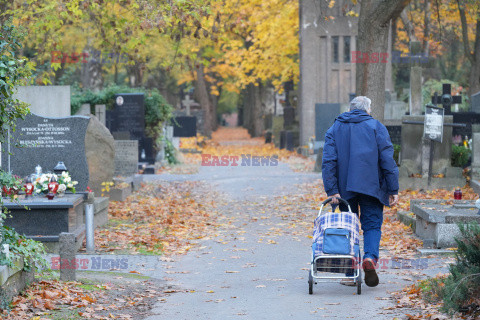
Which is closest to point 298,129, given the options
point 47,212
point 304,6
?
point 304,6

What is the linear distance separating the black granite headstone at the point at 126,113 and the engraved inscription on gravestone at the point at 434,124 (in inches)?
421

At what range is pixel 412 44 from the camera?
77.3 ft

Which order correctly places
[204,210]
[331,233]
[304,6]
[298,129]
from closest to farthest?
1. [331,233]
2. [204,210]
3. [304,6]
4. [298,129]

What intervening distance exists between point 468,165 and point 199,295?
40.0 feet

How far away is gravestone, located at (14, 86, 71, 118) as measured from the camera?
1467 cm

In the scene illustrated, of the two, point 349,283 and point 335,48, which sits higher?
point 335,48

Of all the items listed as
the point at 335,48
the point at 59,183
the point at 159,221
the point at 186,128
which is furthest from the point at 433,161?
the point at 186,128

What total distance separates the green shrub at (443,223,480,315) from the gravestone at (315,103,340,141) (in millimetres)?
25232

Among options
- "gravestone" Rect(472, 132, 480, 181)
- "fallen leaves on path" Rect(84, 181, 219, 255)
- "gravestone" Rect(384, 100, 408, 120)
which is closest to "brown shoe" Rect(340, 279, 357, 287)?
"fallen leaves on path" Rect(84, 181, 219, 255)

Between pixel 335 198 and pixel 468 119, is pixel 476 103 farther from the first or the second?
pixel 335 198

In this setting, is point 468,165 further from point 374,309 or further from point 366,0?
point 374,309

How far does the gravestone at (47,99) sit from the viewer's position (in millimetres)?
14672

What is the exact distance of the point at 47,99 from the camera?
14719 mm

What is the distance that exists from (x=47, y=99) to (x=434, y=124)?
7574 mm
